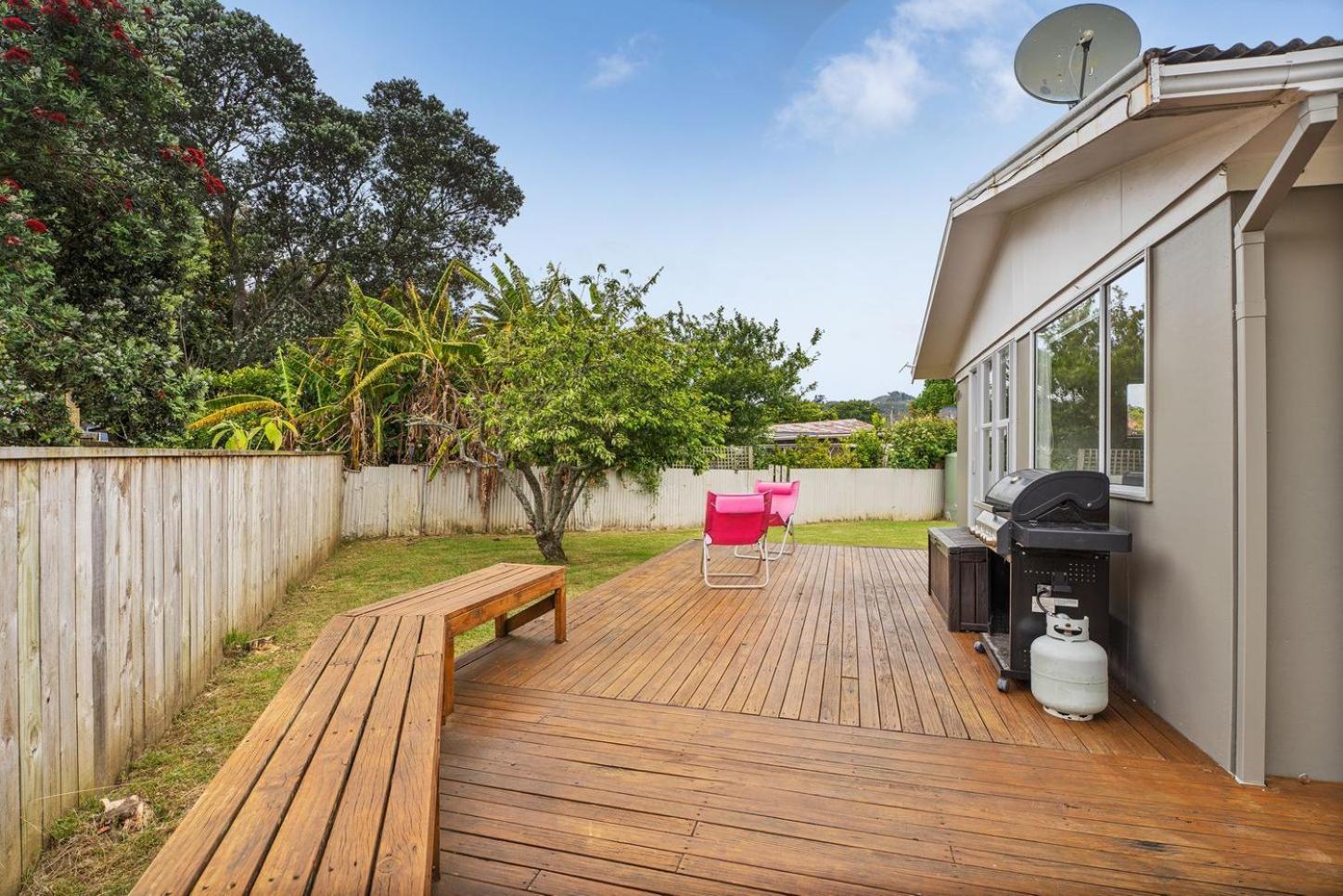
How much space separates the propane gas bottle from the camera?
3250 mm

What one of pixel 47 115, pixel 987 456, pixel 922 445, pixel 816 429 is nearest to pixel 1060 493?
pixel 987 456

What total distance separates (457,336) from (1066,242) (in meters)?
10.0

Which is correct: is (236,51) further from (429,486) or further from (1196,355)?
(1196,355)

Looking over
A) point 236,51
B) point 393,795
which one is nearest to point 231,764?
point 393,795

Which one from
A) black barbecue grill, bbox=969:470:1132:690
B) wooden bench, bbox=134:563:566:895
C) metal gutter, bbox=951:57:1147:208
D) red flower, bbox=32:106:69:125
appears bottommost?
wooden bench, bbox=134:563:566:895

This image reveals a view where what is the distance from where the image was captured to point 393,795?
1.73 m

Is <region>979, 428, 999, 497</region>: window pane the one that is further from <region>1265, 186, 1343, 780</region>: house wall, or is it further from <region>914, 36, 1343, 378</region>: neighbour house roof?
<region>1265, 186, 1343, 780</region>: house wall

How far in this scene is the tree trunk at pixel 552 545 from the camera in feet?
30.6

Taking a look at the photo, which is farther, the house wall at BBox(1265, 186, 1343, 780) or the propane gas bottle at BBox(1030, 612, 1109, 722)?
the propane gas bottle at BBox(1030, 612, 1109, 722)

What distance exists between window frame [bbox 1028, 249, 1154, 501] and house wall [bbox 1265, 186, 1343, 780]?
715 millimetres

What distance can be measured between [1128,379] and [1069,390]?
95 centimetres

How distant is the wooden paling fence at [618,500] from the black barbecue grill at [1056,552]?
910cm

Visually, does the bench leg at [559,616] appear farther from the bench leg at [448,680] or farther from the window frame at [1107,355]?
the window frame at [1107,355]

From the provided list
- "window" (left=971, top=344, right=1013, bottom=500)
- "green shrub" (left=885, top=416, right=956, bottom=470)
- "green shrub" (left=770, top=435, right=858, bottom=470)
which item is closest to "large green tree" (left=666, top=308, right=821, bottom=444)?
"green shrub" (left=770, top=435, right=858, bottom=470)
